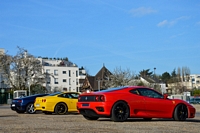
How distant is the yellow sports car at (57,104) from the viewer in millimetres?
19688

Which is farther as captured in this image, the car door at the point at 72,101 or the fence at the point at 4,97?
the fence at the point at 4,97

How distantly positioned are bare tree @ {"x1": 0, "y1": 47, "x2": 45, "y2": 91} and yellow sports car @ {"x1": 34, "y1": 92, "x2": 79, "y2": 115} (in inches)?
2060

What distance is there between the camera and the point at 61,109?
65.9ft

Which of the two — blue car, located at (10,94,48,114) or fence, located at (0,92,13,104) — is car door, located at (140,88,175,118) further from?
fence, located at (0,92,13,104)

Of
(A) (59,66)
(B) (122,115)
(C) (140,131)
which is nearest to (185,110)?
(B) (122,115)

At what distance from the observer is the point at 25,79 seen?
240 feet

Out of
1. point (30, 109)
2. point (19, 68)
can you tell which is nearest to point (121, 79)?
point (19, 68)

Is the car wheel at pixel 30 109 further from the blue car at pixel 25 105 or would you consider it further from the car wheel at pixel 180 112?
the car wheel at pixel 180 112

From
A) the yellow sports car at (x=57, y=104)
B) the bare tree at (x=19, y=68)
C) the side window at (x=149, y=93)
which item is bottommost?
the yellow sports car at (x=57, y=104)

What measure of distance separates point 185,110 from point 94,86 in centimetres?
8272

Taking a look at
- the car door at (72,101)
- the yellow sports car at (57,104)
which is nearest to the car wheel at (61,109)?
the yellow sports car at (57,104)

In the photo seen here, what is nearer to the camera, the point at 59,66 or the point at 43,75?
the point at 43,75

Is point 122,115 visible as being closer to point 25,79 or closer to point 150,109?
point 150,109

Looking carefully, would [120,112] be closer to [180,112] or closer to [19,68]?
[180,112]
